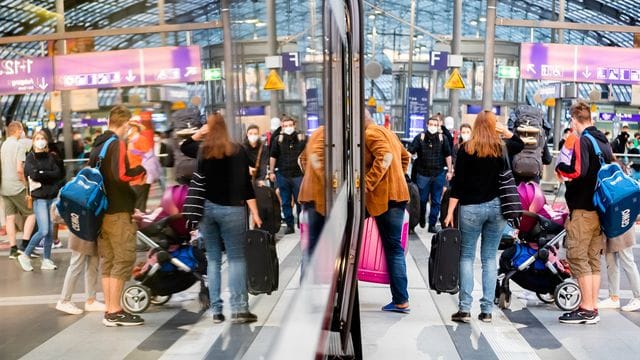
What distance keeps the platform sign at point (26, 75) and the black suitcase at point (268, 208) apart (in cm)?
35

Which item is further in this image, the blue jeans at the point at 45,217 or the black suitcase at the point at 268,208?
the black suitcase at the point at 268,208

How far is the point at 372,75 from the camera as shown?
2014cm

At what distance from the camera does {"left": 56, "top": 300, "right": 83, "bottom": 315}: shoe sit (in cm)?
76

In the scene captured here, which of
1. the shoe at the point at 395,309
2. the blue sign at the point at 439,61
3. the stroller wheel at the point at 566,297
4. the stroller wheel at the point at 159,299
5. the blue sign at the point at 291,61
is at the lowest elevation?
the shoe at the point at 395,309

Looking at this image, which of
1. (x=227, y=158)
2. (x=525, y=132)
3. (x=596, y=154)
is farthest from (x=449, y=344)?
(x=227, y=158)

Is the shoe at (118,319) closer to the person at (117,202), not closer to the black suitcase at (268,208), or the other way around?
the person at (117,202)

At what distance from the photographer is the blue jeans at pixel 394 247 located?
18.2 feet

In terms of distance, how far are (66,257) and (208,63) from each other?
1.15ft

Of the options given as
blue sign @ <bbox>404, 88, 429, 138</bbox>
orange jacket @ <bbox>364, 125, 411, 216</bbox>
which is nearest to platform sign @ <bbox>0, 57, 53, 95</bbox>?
orange jacket @ <bbox>364, 125, 411, 216</bbox>

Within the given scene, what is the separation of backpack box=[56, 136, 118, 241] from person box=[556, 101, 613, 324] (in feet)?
16.3

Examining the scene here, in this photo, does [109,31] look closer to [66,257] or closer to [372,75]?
[66,257]

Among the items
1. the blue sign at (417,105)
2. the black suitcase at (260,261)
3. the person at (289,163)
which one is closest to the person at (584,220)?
the person at (289,163)

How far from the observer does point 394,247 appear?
5570 millimetres

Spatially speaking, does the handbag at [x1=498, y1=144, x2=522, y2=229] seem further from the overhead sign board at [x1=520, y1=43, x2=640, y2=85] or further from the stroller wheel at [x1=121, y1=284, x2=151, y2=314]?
the overhead sign board at [x1=520, y1=43, x2=640, y2=85]
